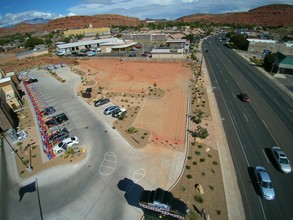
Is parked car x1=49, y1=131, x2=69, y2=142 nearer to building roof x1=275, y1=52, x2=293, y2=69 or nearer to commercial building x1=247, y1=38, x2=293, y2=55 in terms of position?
building roof x1=275, y1=52, x2=293, y2=69

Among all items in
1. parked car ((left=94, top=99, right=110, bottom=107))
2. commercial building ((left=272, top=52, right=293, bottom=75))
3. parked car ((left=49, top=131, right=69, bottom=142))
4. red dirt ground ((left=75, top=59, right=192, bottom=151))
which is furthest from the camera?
commercial building ((left=272, top=52, right=293, bottom=75))

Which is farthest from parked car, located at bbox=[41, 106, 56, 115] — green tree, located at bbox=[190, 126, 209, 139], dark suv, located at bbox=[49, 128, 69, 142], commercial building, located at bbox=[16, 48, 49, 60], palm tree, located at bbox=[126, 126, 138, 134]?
commercial building, located at bbox=[16, 48, 49, 60]

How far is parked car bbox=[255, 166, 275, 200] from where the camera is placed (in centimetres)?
2089

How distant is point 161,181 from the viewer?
78.0 feet

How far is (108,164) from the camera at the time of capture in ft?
88.6

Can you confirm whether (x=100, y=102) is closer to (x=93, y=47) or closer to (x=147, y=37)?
(x=93, y=47)

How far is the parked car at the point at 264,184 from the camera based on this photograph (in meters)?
20.9

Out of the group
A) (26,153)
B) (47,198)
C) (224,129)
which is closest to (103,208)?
(47,198)

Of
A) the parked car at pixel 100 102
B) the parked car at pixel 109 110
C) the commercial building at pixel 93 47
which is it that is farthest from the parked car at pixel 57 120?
the commercial building at pixel 93 47

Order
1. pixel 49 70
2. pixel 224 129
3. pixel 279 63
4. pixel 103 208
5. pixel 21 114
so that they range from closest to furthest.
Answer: pixel 103 208, pixel 224 129, pixel 21 114, pixel 279 63, pixel 49 70

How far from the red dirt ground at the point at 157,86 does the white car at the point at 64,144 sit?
12633 millimetres

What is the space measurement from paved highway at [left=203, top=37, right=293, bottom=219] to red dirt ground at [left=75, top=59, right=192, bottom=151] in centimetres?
996

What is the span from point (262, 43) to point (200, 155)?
312ft

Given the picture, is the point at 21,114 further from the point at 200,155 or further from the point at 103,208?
the point at 200,155
